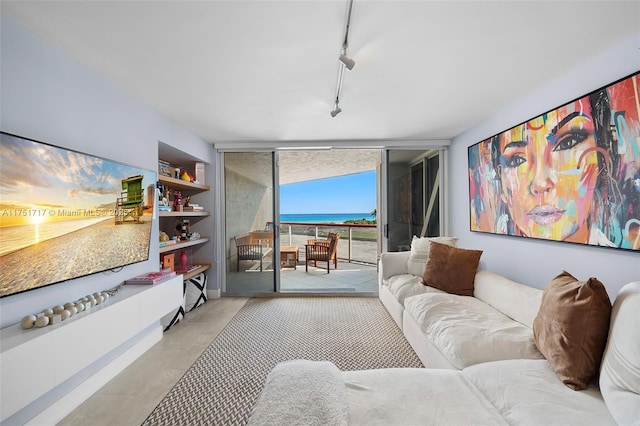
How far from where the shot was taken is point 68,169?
1677 millimetres

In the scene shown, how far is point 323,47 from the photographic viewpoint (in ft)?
5.59

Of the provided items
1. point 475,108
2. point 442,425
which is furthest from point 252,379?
point 475,108

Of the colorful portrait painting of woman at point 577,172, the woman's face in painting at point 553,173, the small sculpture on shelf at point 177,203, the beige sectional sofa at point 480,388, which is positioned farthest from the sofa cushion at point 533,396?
the small sculpture on shelf at point 177,203

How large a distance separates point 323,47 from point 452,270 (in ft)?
7.83

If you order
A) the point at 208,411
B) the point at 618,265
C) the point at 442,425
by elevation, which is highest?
the point at 618,265

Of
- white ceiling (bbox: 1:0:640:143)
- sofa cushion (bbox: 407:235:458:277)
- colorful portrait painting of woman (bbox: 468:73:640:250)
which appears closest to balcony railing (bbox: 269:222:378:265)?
Result: sofa cushion (bbox: 407:235:458:277)

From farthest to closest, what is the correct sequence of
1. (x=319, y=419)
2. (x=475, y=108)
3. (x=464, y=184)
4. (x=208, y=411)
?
(x=464, y=184), (x=475, y=108), (x=208, y=411), (x=319, y=419)

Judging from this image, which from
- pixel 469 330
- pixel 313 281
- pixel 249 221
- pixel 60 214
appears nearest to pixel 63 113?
pixel 60 214

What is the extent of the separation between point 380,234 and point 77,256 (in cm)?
358

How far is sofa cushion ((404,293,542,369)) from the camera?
153 cm

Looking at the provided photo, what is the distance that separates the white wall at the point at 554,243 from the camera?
1.66 metres

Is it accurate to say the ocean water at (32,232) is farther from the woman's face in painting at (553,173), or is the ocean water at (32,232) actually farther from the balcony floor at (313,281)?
the woman's face in painting at (553,173)

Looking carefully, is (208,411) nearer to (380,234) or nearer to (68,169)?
(68,169)

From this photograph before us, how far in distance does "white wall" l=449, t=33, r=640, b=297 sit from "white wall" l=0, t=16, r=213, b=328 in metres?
3.64
